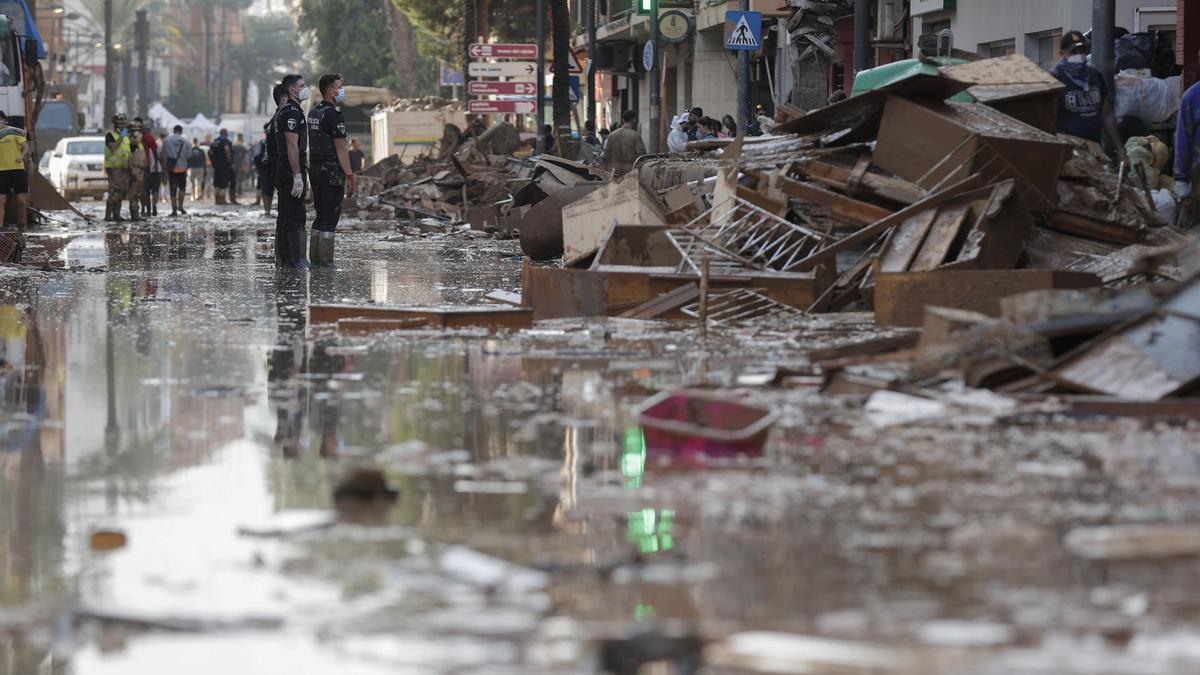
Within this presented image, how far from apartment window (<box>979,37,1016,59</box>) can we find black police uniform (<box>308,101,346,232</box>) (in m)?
10.3

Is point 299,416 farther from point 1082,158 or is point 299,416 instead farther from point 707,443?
point 1082,158

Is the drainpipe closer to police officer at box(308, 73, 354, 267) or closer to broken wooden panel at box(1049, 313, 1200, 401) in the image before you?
police officer at box(308, 73, 354, 267)

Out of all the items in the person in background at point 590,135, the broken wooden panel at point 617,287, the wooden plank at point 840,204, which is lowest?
the broken wooden panel at point 617,287

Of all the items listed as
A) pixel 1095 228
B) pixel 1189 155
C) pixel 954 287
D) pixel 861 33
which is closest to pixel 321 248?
pixel 1189 155

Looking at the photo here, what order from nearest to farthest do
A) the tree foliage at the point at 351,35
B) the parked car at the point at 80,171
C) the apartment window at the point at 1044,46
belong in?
the apartment window at the point at 1044,46, the parked car at the point at 80,171, the tree foliage at the point at 351,35

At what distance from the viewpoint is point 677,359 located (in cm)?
967

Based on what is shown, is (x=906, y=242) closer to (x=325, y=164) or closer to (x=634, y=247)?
(x=634, y=247)

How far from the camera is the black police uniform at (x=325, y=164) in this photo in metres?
17.8

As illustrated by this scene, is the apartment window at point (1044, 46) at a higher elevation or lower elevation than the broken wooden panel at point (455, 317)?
higher

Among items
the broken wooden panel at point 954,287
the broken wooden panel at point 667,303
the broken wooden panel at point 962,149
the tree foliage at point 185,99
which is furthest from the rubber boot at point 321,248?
the tree foliage at point 185,99

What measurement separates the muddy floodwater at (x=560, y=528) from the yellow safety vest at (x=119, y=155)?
23988 mm

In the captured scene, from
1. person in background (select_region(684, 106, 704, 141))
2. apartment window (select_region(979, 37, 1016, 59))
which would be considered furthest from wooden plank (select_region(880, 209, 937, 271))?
person in background (select_region(684, 106, 704, 141))

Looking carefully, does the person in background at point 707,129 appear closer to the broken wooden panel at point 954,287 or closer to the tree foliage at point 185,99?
the broken wooden panel at point 954,287

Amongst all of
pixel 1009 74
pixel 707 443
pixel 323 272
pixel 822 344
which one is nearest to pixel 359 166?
pixel 323 272
